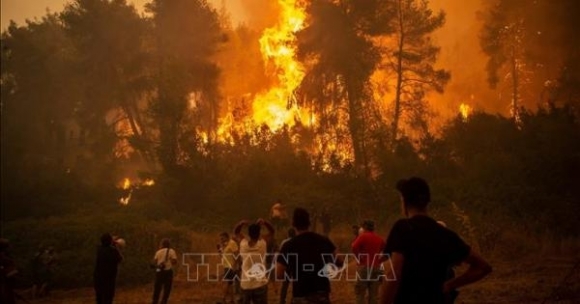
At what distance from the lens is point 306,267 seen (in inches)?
216

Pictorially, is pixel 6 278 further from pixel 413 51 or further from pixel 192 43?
pixel 192 43

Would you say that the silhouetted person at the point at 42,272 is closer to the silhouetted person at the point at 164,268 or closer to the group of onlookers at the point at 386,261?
the silhouetted person at the point at 164,268

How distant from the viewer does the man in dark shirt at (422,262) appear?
3859 mm

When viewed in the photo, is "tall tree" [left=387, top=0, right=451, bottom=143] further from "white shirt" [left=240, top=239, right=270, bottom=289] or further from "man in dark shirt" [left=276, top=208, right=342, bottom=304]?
"man in dark shirt" [left=276, top=208, right=342, bottom=304]

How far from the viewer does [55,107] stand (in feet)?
139

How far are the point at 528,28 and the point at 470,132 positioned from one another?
599 inches

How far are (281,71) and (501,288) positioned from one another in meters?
32.3

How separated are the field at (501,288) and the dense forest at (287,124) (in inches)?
92.0

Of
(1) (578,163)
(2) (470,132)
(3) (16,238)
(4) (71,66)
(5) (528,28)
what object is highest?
(5) (528,28)

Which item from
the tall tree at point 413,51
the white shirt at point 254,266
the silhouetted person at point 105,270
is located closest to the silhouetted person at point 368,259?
the white shirt at point 254,266

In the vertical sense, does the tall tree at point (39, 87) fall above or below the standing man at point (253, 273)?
above

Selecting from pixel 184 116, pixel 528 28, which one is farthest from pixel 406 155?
pixel 528 28

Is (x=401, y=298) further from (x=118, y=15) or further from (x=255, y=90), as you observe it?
(x=255, y=90)

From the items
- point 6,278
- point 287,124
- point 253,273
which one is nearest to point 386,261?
point 253,273
